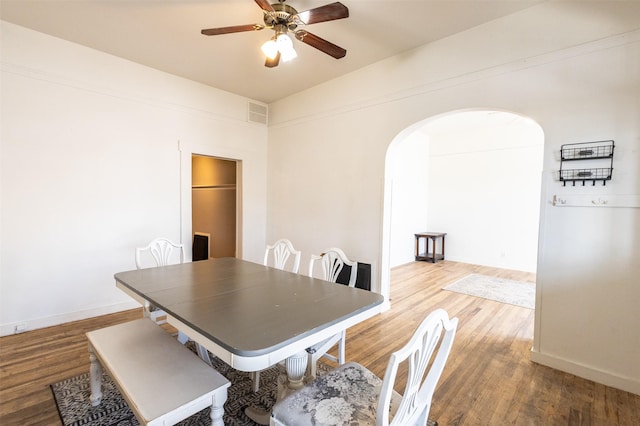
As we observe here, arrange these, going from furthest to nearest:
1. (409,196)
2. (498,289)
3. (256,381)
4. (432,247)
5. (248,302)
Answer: (432,247) < (409,196) < (498,289) < (256,381) < (248,302)

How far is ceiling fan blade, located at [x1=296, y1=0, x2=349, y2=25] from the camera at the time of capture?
1945 mm

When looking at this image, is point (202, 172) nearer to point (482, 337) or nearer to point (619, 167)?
point (482, 337)

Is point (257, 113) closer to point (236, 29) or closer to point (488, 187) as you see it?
point (236, 29)

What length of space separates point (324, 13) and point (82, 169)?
3.01m

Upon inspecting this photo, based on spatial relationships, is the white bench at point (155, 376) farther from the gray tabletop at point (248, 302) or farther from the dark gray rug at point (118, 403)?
the gray tabletop at point (248, 302)

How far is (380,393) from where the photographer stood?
39.4 inches

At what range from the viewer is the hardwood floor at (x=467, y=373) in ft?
6.14

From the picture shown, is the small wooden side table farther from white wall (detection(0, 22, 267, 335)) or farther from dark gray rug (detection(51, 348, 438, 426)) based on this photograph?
dark gray rug (detection(51, 348, 438, 426))

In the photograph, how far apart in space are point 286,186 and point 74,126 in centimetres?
261

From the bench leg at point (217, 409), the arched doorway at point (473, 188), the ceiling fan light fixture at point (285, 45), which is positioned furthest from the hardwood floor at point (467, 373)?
the ceiling fan light fixture at point (285, 45)

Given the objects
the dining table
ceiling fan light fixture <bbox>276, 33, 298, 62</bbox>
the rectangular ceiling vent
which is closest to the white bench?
the dining table

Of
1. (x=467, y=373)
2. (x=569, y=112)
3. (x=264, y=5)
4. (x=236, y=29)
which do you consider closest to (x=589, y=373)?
(x=467, y=373)

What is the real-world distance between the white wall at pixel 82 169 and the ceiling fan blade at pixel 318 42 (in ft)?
7.75

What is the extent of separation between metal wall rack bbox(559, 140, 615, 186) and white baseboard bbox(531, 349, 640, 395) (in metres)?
1.41
